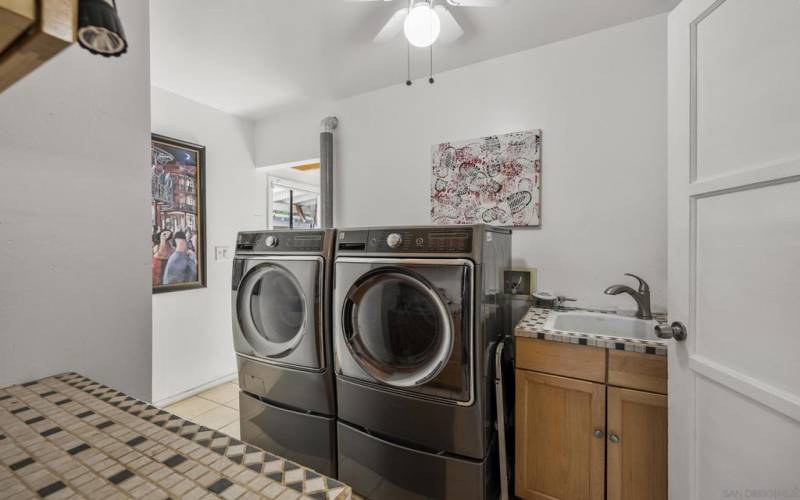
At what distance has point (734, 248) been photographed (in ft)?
2.97

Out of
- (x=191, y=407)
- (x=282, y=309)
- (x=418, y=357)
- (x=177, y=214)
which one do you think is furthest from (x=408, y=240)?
(x=191, y=407)

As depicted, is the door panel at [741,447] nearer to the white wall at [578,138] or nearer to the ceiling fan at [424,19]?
the white wall at [578,138]

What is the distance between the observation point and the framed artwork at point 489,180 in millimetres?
2146

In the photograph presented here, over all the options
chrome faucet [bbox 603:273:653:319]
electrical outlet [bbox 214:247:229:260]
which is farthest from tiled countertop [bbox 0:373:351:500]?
electrical outlet [bbox 214:247:229:260]

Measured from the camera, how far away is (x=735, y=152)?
90cm

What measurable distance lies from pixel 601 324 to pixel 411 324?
108 cm

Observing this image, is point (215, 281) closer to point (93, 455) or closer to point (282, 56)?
point (282, 56)

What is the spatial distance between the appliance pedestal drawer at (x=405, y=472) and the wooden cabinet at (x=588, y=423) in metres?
0.23

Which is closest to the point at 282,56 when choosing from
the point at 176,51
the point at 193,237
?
the point at 176,51

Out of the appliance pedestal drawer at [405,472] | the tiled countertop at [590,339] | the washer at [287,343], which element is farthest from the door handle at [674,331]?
the washer at [287,343]

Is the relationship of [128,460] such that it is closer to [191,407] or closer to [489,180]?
[489,180]

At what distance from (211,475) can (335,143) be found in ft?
8.99

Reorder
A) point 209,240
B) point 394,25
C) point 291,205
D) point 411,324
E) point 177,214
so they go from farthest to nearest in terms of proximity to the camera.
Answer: point 291,205, point 209,240, point 177,214, point 394,25, point 411,324

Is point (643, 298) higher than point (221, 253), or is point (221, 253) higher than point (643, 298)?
point (221, 253)
